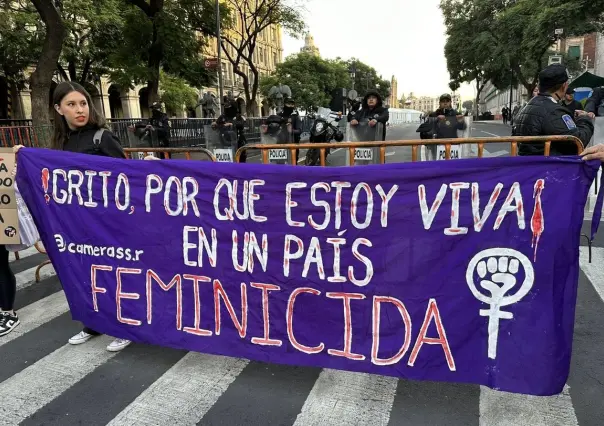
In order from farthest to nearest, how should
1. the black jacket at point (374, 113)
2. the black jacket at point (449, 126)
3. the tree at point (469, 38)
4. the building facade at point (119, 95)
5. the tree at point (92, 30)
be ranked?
1. the tree at point (469, 38)
2. the building facade at point (119, 95)
3. the tree at point (92, 30)
4. the black jacket at point (374, 113)
5. the black jacket at point (449, 126)

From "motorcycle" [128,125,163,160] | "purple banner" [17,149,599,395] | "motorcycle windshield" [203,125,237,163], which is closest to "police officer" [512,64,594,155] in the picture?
"purple banner" [17,149,599,395]

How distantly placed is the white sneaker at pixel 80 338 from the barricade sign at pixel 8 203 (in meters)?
0.95

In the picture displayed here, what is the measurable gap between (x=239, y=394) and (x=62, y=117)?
2.48 metres

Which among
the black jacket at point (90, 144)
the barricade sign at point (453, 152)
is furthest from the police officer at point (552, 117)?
the barricade sign at point (453, 152)

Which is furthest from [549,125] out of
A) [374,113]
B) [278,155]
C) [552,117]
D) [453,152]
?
[278,155]

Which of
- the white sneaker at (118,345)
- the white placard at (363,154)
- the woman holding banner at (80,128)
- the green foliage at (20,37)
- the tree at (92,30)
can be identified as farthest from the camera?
the tree at (92,30)

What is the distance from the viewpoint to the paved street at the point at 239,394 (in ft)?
8.73

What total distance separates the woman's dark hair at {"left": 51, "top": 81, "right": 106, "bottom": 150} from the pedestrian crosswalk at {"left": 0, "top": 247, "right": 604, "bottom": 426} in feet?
5.46

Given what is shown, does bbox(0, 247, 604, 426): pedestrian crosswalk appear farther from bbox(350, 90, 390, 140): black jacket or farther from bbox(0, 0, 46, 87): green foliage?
bbox(0, 0, 46, 87): green foliage

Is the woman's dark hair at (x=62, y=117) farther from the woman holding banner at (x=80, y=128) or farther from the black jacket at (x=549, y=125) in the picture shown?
the black jacket at (x=549, y=125)

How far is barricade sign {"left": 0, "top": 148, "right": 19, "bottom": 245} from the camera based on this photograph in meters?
3.86

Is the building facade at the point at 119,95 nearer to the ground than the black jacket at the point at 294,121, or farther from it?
farther from it

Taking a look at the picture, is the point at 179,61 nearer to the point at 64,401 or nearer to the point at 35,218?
the point at 35,218

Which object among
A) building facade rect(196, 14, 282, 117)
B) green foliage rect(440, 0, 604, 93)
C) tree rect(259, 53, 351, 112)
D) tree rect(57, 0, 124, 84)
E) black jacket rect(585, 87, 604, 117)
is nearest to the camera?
black jacket rect(585, 87, 604, 117)
